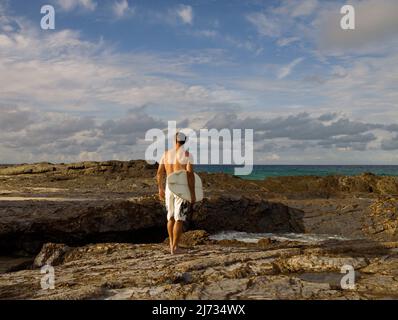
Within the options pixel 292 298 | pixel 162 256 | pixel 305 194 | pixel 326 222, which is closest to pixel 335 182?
pixel 305 194

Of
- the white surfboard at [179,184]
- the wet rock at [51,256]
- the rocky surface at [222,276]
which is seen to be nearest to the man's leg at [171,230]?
the rocky surface at [222,276]

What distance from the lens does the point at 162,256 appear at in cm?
712

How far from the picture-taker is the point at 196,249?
24.9 feet

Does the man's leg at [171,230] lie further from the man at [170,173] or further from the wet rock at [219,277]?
the wet rock at [219,277]

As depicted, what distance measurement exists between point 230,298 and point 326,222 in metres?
8.80

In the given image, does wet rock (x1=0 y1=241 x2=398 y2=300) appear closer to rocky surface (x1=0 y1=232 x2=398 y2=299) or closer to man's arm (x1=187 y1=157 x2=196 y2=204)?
rocky surface (x1=0 y1=232 x2=398 y2=299)

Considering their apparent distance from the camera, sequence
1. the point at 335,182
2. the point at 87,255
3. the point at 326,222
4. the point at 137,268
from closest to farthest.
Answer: the point at 137,268 → the point at 87,255 → the point at 326,222 → the point at 335,182

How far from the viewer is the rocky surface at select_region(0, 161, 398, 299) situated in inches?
194

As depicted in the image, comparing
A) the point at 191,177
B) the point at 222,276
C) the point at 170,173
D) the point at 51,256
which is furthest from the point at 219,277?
the point at 51,256

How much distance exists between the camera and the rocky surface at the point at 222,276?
15.4ft

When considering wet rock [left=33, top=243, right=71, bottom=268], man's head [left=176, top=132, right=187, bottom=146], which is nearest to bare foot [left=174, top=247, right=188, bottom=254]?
man's head [left=176, top=132, right=187, bottom=146]

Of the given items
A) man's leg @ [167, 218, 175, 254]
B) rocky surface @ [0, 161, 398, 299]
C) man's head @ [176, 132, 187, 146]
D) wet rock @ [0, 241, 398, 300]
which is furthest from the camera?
man's leg @ [167, 218, 175, 254]

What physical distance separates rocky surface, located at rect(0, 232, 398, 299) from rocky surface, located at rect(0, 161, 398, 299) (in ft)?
0.04

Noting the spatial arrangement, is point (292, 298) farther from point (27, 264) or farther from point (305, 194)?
point (305, 194)
